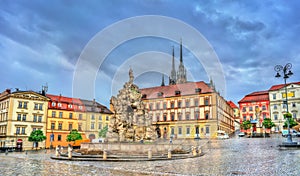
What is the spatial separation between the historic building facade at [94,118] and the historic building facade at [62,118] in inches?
47.5

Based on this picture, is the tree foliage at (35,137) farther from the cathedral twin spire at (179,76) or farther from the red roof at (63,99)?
the cathedral twin spire at (179,76)

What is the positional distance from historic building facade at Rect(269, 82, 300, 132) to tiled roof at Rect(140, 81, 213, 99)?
23623 millimetres

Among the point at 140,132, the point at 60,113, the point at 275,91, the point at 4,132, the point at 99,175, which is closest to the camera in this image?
the point at 99,175

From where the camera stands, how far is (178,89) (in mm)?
75125

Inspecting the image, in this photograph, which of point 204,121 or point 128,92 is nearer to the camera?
point 128,92

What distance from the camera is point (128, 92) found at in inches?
1303

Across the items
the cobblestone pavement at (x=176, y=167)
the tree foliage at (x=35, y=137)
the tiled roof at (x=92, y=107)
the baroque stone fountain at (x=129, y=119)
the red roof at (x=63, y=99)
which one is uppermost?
the red roof at (x=63, y=99)

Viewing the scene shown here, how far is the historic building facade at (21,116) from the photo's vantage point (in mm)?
56000

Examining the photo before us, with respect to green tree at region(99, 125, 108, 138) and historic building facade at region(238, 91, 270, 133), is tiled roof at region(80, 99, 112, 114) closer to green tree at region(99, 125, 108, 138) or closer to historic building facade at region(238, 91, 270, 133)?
green tree at region(99, 125, 108, 138)

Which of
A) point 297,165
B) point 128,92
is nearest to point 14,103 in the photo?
point 128,92

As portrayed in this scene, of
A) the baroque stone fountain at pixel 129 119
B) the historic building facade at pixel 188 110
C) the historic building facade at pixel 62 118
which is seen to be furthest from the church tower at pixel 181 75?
the baroque stone fountain at pixel 129 119

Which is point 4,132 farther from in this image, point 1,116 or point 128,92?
point 128,92

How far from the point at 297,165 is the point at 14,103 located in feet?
190

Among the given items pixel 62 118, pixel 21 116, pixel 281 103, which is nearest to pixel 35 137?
pixel 21 116
